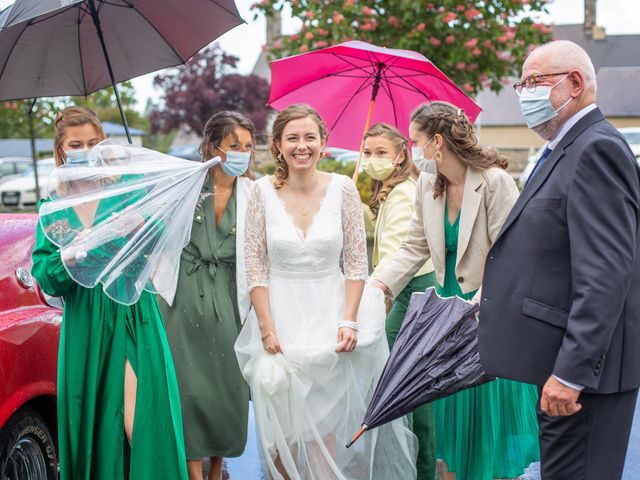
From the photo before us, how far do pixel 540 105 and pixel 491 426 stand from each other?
2.14 meters

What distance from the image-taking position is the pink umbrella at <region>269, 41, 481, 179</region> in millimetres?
5363

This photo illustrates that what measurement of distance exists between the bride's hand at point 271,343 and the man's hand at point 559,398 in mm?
1644

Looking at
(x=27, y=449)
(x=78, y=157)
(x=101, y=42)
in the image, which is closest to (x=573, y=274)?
(x=78, y=157)

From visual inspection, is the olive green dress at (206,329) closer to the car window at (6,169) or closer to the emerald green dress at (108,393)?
the emerald green dress at (108,393)

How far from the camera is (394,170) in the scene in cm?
Result: 540

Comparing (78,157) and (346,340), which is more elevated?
(78,157)

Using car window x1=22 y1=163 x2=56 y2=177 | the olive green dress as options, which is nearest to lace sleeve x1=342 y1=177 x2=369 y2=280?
the olive green dress

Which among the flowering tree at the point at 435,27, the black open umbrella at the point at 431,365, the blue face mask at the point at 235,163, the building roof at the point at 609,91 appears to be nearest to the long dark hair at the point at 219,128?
the blue face mask at the point at 235,163

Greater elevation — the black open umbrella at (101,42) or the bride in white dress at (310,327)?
the black open umbrella at (101,42)

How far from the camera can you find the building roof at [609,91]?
48.3 metres

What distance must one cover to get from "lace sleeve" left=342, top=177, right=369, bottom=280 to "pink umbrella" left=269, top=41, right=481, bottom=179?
45.5 inches

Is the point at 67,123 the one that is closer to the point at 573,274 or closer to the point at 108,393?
the point at 108,393

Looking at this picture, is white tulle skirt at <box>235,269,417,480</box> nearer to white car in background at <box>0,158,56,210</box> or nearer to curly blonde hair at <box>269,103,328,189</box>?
curly blonde hair at <box>269,103,328,189</box>

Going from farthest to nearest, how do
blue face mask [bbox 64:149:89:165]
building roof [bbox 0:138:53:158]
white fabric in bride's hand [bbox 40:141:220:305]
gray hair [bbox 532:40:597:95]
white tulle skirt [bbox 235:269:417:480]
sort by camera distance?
building roof [bbox 0:138:53:158], white tulle skirt [bbox 235:269:417:480], blue face mask [bbox 64:149:89:165], white fabric in bride's hand [bbox 40:141:220:305], gray hair [bbox 532:40:597:95]
